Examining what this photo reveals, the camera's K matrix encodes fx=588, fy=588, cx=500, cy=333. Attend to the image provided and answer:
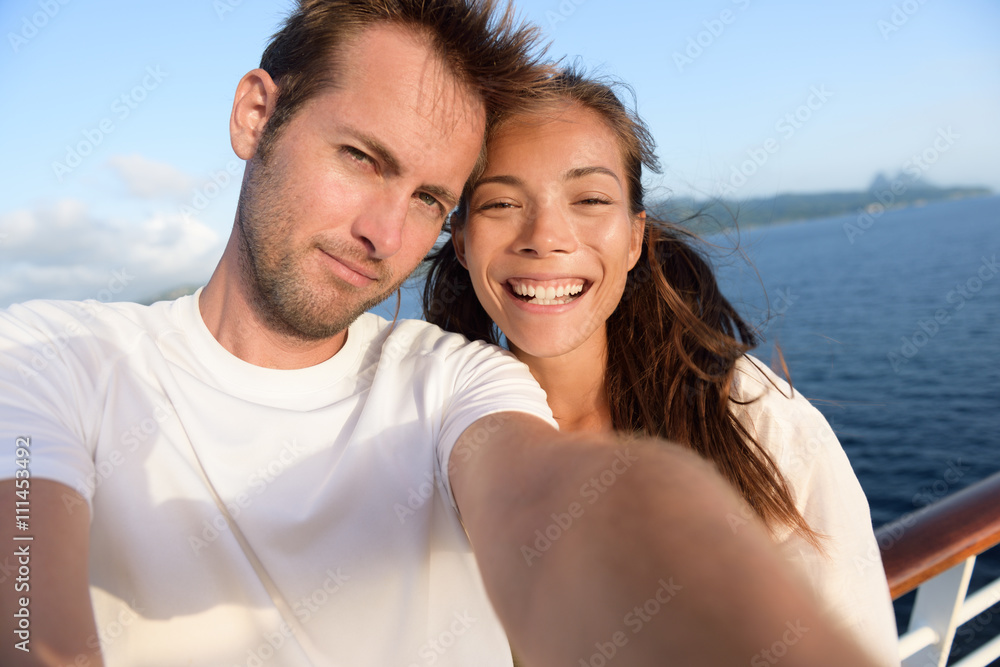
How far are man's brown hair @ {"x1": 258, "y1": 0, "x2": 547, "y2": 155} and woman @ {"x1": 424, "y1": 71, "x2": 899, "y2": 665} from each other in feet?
0.49

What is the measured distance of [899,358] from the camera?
28.4m

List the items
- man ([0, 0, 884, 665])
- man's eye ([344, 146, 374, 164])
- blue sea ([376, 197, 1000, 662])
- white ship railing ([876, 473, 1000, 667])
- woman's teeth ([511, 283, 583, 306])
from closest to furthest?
1. man ([0, 0, 884, 665])
2. white ship railing ([876, 473, 1000, 667])
3. man's eye ([344, 146, 374, 164])
4. woman's teeth ([511, 283, 583, 306])
5. blue sea ([376, 197, 1000, 662])

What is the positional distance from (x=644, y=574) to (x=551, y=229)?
4.86 ft

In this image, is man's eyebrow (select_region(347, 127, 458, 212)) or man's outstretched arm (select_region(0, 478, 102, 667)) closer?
man's outstretched arm (select_region(0, 478, 102, 667))

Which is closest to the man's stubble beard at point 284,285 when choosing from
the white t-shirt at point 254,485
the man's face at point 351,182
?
the man's face at point 351,182

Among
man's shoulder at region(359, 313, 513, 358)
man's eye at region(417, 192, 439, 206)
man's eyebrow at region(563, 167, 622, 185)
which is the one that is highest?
man's eyebrow at region(563, 167, 622, 185)

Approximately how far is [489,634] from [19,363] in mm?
1413

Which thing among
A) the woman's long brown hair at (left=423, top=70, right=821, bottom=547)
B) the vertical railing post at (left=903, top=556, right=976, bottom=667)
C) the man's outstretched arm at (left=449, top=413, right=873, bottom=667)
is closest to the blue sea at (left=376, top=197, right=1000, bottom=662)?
the woman's long brown hair at (left=423, top=70, right=821, bottom=547)

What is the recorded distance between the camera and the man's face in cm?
176

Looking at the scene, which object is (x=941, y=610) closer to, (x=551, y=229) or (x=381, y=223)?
(x=551, y=229)

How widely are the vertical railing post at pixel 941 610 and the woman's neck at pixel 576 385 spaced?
1.19 m

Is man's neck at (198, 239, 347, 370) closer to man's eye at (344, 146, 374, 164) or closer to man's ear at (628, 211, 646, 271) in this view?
man's eye at (344, 146, 374, 164)

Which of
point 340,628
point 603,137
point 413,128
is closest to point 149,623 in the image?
point 340,628

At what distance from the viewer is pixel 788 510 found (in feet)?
6.70
